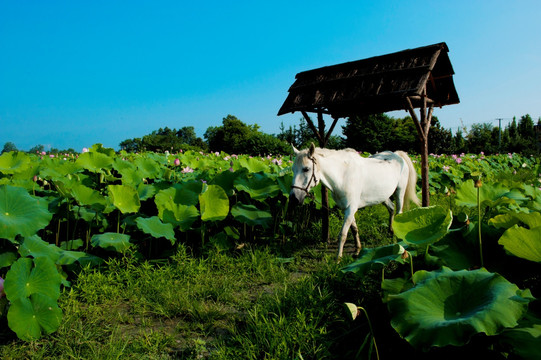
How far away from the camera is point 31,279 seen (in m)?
2.49

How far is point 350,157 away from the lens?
4.40 metres

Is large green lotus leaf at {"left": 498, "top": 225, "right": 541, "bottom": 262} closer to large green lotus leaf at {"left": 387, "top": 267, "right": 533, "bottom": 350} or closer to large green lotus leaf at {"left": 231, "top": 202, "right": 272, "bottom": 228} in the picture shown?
large green lotus leaf at {"left": 387, "top": 267, "right": 533, "bottom": 350}

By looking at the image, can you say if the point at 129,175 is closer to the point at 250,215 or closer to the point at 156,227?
the point at 156,227

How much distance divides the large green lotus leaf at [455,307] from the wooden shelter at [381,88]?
3.28 meters

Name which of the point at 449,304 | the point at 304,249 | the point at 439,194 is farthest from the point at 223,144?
the point at 449,304

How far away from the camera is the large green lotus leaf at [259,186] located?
14.9 ft

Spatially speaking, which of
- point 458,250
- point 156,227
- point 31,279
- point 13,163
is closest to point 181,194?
point 156,227

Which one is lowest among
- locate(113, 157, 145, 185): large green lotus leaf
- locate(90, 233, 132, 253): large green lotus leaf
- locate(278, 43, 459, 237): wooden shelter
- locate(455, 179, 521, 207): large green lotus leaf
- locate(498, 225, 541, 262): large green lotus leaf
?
locate(90, 233, 132, 253): large green lotus leaf

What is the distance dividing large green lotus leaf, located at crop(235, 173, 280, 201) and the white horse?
74 centimetres

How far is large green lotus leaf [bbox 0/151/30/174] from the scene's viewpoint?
4105mm

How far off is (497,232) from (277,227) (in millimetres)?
3342

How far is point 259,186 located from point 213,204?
2.77 ft

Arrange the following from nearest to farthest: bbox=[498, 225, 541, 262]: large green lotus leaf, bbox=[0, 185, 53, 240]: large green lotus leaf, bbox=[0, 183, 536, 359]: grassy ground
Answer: bbox=[498, 225, 541, 262]: large green lotus leaf → bbox=[0, 183, 536, 359]: grassy ground → bbox=[0, 185, 53, 240]: large green lotus leaf

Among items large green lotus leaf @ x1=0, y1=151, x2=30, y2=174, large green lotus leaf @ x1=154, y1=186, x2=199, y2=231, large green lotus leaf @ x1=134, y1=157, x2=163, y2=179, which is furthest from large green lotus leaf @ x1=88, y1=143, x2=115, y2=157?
A: large green lotus leaf @ x1=154, y1=186, x2=199, y2=231
